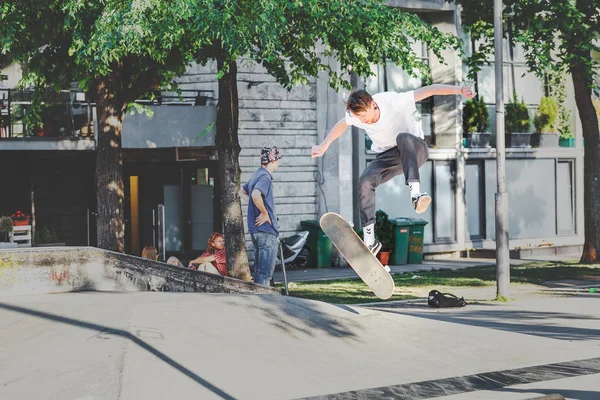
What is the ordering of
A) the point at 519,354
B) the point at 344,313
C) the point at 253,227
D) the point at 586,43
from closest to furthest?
the point at 519,354 < the point at 344,313 < the point at 253,227 < the point at 586,43

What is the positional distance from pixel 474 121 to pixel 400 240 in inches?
227

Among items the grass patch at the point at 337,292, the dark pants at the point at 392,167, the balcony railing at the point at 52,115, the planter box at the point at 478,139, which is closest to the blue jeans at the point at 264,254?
the grass patch at the point at 337,292

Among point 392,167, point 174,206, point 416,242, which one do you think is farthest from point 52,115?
point 392,167

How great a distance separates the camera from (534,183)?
32188mm

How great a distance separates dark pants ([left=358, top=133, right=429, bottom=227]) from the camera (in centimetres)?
957

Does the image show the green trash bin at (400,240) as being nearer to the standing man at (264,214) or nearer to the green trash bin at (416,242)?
the green trash bin at (416,242)

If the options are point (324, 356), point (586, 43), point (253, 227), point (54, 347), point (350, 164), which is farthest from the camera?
point (350, 164)

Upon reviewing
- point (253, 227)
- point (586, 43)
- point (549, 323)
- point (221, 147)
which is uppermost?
point (586, 43)

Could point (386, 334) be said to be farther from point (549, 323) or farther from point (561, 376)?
point (549, 323)

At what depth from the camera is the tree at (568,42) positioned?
22.9 m

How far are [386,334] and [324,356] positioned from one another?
140 centimetres

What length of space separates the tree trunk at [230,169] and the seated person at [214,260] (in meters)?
3.20

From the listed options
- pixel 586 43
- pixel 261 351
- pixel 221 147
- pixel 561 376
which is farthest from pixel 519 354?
pixel 586 43

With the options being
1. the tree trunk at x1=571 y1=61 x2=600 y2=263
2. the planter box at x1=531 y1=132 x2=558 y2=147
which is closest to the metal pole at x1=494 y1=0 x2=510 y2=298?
the tree trunk at x1=571 y1=61 x2=600 y2=263
